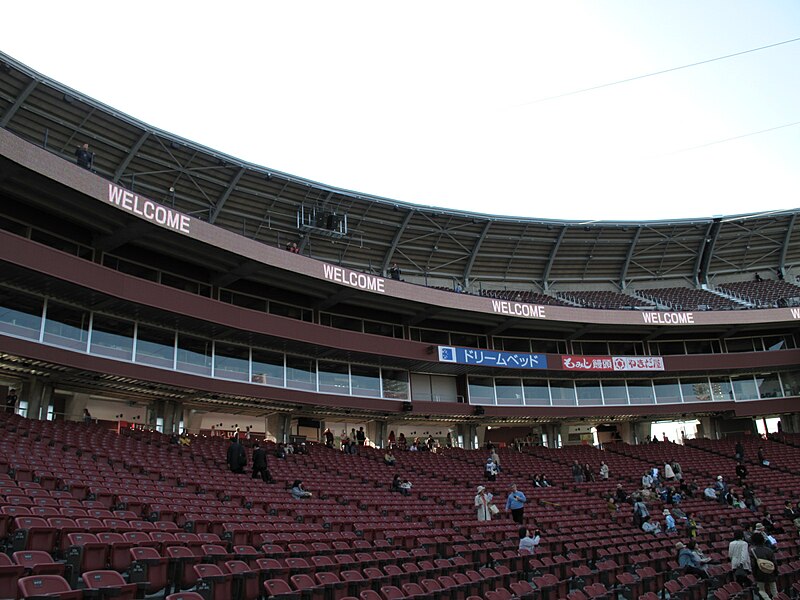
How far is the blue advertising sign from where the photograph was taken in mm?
33875

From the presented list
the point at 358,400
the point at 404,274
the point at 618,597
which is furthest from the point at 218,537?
the point at 404,274

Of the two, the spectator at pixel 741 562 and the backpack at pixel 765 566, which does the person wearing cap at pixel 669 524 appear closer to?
the spectator at pixel 741 562

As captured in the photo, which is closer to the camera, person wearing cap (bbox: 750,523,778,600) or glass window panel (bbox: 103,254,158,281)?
person wearing cap (bbox: 750,523,778,600)

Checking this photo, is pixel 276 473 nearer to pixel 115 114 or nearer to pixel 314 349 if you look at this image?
pixel 314 349

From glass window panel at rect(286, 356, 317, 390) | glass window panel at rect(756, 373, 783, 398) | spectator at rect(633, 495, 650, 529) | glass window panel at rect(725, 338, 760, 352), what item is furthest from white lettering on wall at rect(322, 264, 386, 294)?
glass window panel at rect(756, 373, 783, 398)

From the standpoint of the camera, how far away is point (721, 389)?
130ft

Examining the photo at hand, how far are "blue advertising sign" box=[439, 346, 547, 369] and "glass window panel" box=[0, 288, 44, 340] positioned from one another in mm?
18056

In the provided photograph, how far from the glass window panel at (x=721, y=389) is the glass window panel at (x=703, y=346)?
6.22ft

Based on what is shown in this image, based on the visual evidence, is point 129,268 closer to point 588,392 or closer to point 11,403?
point 11,403

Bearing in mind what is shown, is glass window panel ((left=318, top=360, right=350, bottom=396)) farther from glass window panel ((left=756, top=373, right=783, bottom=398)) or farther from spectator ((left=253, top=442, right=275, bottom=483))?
glass window panel ((left=756, top=373, right=783, bottom=398))

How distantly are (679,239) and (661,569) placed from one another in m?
Answer: 32.2

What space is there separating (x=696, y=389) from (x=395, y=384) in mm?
18310

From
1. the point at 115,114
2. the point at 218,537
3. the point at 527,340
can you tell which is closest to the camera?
the point at 218,537

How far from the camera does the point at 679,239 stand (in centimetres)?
4366
